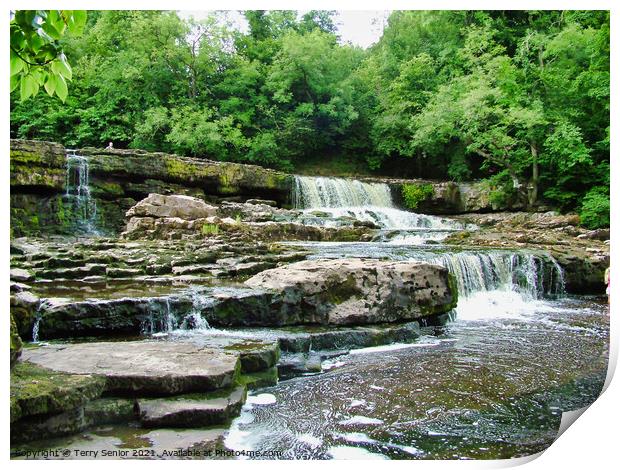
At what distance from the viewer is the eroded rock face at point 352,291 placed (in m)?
4.22

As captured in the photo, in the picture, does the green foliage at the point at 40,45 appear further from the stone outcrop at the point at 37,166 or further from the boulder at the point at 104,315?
the stone outcrop at the point at 37,166

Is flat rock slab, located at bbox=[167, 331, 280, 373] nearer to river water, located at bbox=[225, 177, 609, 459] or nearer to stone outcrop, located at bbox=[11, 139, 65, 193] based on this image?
river water, located at bbox=[225, 177, 609, 459]

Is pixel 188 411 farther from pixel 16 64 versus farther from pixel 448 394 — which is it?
pixel 16 64

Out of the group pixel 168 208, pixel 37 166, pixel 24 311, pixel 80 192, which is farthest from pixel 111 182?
pixel 24 311

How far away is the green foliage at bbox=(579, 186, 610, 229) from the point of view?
899cm

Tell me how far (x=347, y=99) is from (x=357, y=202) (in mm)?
4473

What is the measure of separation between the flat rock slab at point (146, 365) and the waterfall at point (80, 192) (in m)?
8.09

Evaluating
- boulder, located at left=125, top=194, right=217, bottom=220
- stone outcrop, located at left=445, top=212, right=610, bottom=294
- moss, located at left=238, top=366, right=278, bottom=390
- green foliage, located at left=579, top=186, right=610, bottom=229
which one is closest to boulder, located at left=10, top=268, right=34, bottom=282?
moss, located at left=238, top=366, right=278, bottom=390

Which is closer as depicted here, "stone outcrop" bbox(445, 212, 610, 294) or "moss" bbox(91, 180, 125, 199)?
"stone outcrop" bbox(445, 212, 610, 294)

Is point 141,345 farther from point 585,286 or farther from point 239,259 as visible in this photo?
point 585,286

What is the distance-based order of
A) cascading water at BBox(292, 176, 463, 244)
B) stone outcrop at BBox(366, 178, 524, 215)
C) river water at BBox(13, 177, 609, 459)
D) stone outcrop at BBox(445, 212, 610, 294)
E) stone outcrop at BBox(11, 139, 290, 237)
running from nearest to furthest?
river water at BBox(13, 177, 609, 459) → stone outcrop at BBox(445, 212, 610, 294) → stone outcrop at BBox(11, 139, 290, 237) → cascading water at BBox(292, 176, 463, 244) → stone outcrop at BBox(366, 178, 524, 215)

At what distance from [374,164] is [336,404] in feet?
47.5

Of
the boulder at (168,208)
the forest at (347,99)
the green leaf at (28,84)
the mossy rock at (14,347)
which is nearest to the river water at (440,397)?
the mossy rock at (14,347)

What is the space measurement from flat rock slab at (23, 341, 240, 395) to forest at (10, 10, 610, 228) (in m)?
8.11
